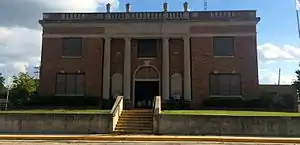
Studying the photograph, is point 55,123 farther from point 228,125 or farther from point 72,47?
point 72,47

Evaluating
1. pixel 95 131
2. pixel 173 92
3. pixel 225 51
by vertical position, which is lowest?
pixel 95 131

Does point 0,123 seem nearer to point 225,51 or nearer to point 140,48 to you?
point 140,48

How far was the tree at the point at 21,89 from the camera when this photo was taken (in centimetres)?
3467

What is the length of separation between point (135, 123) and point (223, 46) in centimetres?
1475

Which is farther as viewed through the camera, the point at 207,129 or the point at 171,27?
the point at 171,27

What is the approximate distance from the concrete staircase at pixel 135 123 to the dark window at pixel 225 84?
1078 centimetres

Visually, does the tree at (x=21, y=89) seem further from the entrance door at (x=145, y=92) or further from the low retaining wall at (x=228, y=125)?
the low retaining wall at (x=228, y=125)

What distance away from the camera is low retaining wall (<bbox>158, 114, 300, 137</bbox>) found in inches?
798

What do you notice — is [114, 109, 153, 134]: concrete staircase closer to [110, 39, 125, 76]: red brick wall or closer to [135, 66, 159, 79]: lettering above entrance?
[135, 66, 159, 79]: lettering above entrance

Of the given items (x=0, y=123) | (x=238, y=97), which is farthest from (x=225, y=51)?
(x=0, y=123)

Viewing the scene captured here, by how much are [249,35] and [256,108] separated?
657 cm

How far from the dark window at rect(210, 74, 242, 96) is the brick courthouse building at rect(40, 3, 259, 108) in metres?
0.09

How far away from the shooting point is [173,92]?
111 ft

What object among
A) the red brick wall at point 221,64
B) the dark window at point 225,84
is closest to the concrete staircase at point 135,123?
the red brick wall at point 221,64
